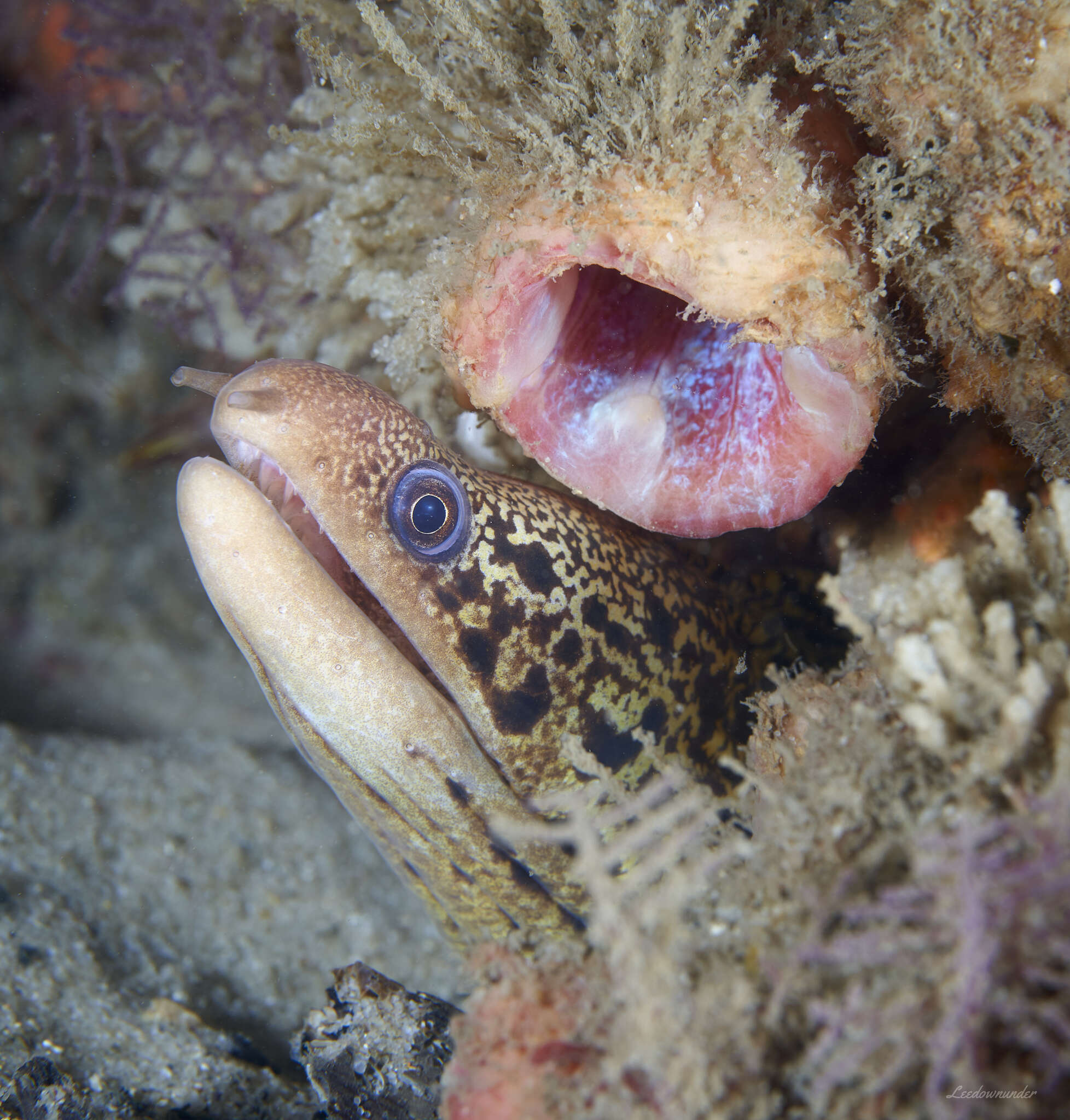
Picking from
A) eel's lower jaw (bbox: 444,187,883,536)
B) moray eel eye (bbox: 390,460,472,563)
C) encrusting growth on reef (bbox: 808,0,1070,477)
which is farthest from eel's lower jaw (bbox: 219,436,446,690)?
encrusting growth on reef (bbox: 808,0,1070,477)

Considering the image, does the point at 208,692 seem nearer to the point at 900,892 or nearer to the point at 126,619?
the point at 126,619

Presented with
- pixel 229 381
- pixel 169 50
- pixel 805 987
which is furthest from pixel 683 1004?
pixel 169 50

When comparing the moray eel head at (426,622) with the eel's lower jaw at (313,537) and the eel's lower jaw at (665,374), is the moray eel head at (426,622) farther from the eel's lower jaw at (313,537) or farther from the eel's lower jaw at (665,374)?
the eel's lower jaw at (665,374)

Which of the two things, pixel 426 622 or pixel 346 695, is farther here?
pixel 426 622

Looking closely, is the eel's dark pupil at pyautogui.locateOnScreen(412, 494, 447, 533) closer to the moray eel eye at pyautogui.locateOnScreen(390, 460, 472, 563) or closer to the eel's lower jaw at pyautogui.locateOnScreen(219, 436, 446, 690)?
the moray eel eye at pyautogui.locateOnScreen(390, 460, 472, 563)

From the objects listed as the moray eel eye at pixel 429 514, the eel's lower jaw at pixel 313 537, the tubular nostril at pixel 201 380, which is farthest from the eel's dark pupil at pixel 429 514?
the tubular nostril at pixel 201 380

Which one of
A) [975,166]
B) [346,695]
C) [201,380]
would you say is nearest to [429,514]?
[346,695]

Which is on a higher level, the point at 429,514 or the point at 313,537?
the point at 429,514

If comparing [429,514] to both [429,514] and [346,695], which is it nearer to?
[429,514]
